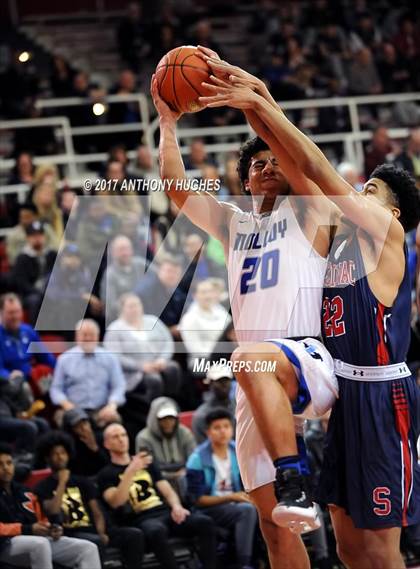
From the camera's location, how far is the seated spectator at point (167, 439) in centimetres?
910

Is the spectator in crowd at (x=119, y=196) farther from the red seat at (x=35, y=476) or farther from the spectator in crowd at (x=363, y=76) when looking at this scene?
the spectator in crowd at (x=363, y=76)

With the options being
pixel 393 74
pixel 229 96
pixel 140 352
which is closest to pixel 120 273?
pixel 140 352

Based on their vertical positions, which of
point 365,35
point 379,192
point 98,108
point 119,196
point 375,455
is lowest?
point 375,455

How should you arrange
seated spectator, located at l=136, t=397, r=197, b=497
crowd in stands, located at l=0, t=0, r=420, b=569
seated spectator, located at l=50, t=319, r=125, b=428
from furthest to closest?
1. seated spectator, located at l=50, t=319, r=125, b=428
2. seated spectator, located at l=136, t=397, r=197, b=497
3. crowd in stands, located at l=0, t=0, r=420, b=569

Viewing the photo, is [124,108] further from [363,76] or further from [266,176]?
[266,176]

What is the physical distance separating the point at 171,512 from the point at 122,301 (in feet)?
7.59

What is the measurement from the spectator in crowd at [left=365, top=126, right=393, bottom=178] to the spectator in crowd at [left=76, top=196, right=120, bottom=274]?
14.4 feet

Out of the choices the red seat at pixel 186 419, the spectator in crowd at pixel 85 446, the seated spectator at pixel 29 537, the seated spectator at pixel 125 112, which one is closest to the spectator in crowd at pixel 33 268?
the red seat at pixel 186 419

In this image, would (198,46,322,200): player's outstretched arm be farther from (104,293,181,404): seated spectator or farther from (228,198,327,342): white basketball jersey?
(104,293,181,404): seated spectator

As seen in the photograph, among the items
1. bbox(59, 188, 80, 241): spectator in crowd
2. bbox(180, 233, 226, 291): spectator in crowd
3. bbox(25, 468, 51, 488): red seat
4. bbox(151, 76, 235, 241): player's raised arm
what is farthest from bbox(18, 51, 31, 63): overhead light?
bbox(151, 76, 235, 241): player's raised arm

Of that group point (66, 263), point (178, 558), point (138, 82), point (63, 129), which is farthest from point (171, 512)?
point (138, 82)

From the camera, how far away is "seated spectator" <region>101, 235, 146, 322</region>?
1084 cm

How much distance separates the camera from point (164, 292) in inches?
427

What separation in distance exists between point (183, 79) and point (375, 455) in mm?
2115
